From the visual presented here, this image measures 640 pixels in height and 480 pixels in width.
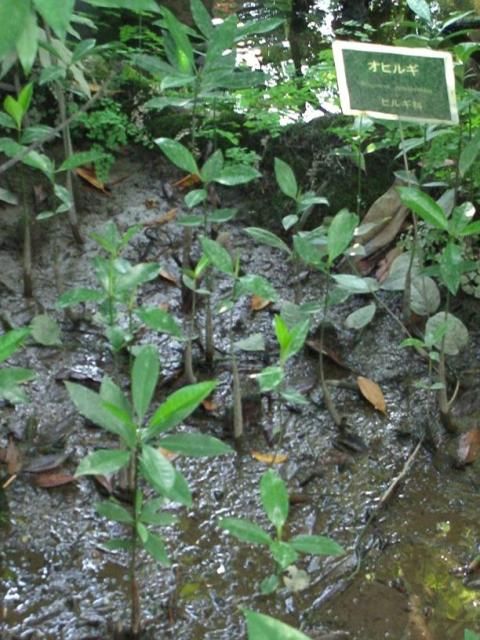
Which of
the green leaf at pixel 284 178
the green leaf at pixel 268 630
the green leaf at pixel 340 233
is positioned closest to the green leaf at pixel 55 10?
the green leaf at pixel 268 630

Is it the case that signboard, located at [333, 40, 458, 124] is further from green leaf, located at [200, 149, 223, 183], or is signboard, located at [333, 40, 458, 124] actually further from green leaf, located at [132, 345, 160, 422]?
green leaf, located at [132, 345, 160, 422]

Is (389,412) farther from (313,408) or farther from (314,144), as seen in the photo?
(314,144)

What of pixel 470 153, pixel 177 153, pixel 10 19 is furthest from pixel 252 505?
pixel 10 19

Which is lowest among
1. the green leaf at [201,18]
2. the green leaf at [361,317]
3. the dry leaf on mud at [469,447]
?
the dry leaf on mud at [469,447]

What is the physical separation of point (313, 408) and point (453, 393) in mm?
410

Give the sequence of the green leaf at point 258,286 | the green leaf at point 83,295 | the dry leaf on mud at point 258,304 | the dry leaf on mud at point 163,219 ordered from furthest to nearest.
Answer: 1. the dry leaf on mud at point 163,219
2. the dry leaf on mud at point 258,304
3. the green leaf at point 258,286
4. the green leaf at point 83,295

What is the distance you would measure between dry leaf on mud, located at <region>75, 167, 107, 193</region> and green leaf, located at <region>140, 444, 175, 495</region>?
1.86m

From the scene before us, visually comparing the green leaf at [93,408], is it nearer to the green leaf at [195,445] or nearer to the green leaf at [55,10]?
the green leaf at [195,445]

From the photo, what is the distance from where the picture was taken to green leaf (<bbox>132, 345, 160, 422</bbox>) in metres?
1.67

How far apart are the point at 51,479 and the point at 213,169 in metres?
0.88

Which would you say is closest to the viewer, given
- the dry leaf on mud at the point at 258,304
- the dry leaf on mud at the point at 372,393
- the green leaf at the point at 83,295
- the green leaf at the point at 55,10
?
the green leaf at the point at 55,10

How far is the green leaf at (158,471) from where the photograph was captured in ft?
5.05

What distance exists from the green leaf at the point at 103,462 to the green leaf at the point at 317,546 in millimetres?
377

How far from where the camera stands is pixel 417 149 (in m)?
3.07
